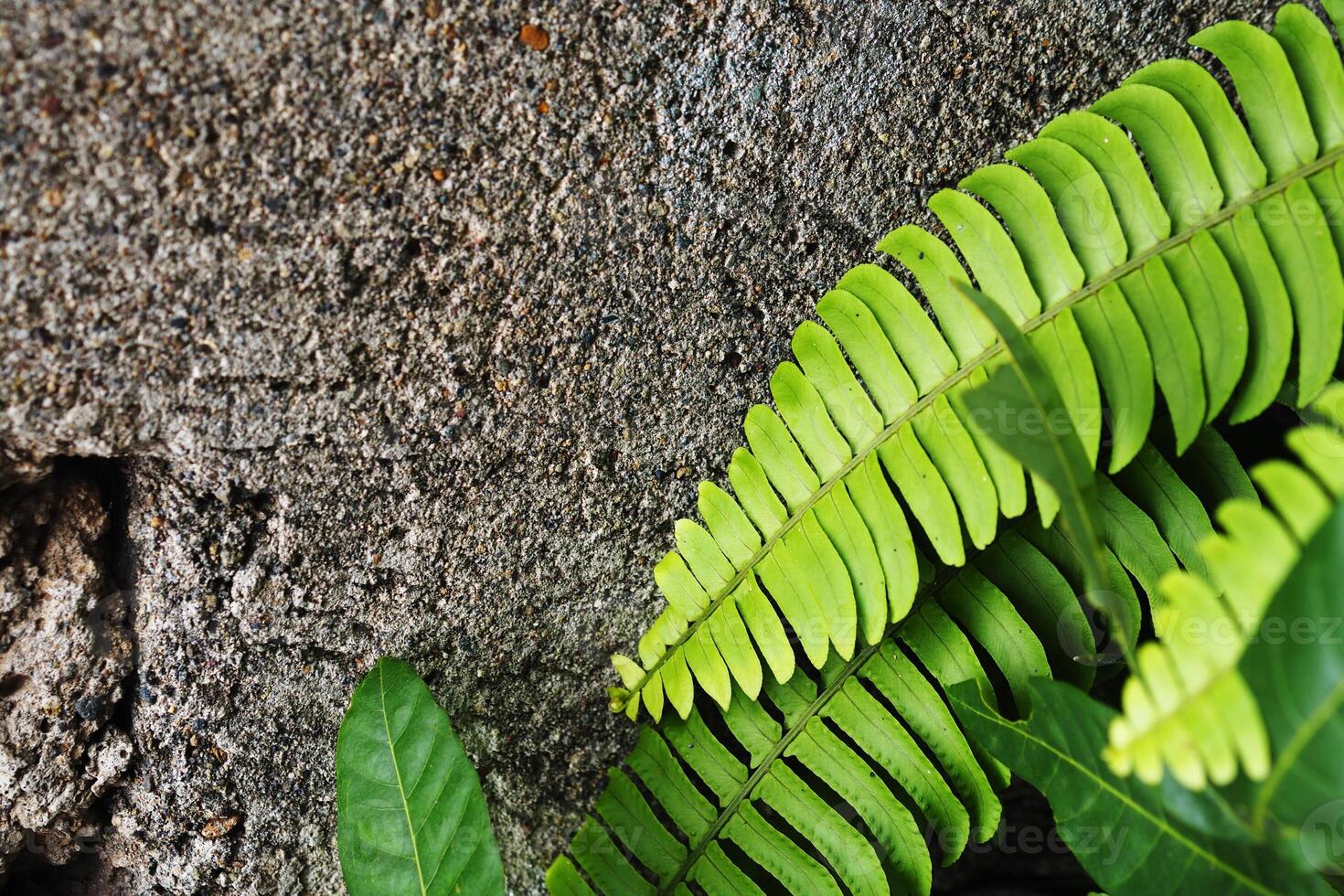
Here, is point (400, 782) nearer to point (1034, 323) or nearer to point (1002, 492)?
point (1002, 492)

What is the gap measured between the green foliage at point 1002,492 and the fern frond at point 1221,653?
152 mm

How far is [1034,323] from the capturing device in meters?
1.30

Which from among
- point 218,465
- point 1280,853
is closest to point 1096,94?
point 1280,853

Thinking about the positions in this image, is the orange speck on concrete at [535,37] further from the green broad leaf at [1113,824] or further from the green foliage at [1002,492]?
the green broad leaf at [1113,824]

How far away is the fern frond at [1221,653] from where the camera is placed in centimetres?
80

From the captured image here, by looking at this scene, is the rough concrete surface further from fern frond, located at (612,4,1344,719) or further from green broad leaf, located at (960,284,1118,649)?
green broad leaf, located at (960,284,1118,649)

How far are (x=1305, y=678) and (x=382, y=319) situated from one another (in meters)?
1.20

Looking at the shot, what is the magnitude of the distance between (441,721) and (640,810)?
393 millimetres

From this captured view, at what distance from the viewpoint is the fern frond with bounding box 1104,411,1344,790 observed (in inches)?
31.7

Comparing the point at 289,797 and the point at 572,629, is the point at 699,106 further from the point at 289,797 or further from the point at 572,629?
the point at 289,797

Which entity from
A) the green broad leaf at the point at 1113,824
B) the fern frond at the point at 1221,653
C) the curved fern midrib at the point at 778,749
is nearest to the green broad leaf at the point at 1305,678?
the fern frond at the point at 1221,653

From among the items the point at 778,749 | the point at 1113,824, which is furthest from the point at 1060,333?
the point at 778,749

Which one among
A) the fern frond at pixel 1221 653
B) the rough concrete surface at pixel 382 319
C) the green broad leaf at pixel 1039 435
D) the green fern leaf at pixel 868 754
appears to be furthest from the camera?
the green fern leaf at pixel 868 754

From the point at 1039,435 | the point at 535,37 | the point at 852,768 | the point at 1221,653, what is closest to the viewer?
the point at 1221,653
